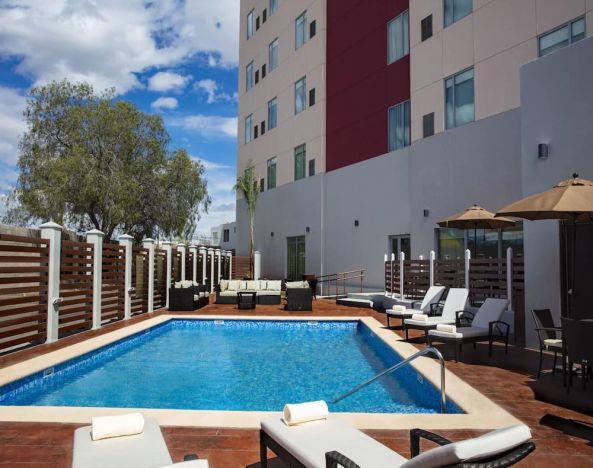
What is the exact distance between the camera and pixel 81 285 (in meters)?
9.77

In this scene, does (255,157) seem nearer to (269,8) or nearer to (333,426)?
(269,8)

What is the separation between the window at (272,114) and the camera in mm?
25891

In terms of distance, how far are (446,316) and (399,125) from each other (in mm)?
9669

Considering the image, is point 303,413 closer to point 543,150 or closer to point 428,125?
point 543,150

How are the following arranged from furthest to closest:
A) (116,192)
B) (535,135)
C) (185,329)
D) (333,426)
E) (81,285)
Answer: (116,192) < (185,329) < (81,285) < (535,135) < (333,426)

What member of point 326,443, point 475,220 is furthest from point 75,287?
point 475,220

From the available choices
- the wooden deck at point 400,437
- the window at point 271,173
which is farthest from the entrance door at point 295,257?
the wooden deck at point 400,437

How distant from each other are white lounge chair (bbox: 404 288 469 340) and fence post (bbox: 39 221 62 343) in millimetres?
6352

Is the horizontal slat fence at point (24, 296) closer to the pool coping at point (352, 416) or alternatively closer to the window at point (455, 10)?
the pool coping at point (352, 416)

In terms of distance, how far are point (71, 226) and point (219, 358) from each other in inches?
713

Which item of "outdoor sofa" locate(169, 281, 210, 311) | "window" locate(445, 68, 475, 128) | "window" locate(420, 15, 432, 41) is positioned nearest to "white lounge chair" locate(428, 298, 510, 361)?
"window" locate(445, 68, 475, 128)

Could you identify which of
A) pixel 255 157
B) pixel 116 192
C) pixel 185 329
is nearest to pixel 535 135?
pixel 185 329

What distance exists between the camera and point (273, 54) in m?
26.5

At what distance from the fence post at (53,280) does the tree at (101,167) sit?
14.5 metres
